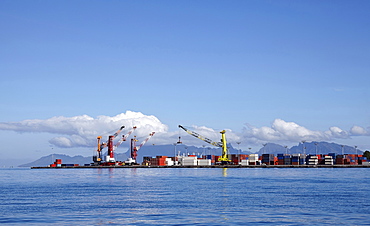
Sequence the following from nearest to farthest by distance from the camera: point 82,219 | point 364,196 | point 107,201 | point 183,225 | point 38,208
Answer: point 183,225 → point 82,219 → point 38,208 → point 107,201 → point 364,196

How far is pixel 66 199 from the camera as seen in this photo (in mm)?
63312

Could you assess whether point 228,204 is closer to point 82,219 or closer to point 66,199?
point 82,219

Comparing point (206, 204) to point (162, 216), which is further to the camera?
point (206, 204)

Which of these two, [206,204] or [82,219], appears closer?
[82,219]

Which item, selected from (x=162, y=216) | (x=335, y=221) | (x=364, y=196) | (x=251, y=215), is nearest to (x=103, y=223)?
(x=162, y=216)

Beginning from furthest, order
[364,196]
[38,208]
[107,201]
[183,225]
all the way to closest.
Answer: [364,196], [107,201], [38,208], [183,225]

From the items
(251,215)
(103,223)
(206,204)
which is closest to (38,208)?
(103,223)

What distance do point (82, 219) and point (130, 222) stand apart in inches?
194

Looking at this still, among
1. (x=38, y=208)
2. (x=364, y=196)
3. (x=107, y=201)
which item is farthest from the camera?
(x=364, y=196)

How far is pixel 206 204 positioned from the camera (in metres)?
55.2

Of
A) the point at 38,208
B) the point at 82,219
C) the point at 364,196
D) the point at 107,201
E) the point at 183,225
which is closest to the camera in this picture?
the point at 183,225

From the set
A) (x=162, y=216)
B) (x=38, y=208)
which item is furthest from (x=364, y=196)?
(x=38, y=208)

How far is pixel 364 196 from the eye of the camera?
64188 millimetres

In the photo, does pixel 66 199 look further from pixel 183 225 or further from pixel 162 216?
pixel 183 225
